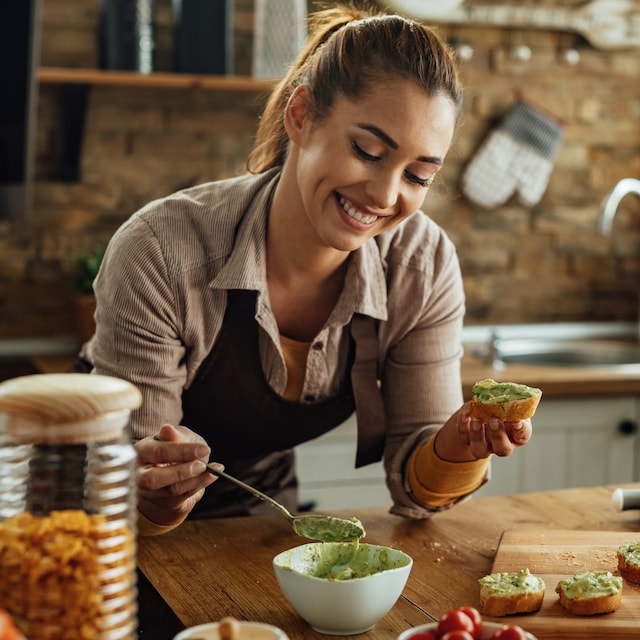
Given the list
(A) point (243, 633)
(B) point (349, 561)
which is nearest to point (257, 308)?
(B) point (349, 561)

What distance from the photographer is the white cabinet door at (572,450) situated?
3070 mm

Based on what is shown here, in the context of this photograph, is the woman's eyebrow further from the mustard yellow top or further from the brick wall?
the brick wall

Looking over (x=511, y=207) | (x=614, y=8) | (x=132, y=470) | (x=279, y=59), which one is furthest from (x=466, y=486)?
(x=614, y=8)

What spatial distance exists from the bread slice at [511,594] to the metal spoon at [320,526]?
19 cm

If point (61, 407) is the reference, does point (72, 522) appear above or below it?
below

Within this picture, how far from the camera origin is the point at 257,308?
1.86 m

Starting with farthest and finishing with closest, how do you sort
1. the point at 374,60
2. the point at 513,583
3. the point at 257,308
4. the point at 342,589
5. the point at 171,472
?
1. the point at 257,308
2. the point at 374,60
3. the point at 171,472
4. the point at 513,583
5. the point at 342,589

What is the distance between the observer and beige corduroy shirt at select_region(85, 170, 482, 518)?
1.75 meters

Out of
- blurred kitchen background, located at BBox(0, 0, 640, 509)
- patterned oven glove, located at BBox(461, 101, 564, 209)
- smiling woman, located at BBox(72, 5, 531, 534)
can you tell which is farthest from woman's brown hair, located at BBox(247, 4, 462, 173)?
patterned oven glove, located at BBox(461, 101, 564, 209)

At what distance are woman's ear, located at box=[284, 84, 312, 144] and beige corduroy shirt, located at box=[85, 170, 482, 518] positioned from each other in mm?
140

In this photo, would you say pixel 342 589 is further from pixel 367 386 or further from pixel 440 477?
pixel 367 386

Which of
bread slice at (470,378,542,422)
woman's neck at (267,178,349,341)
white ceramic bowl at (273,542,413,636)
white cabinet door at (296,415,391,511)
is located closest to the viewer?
white ceramic bowl at (273,542,413,636)

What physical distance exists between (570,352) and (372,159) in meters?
2.13

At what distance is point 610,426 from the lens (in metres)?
3.13
